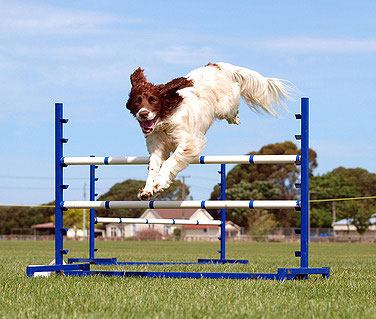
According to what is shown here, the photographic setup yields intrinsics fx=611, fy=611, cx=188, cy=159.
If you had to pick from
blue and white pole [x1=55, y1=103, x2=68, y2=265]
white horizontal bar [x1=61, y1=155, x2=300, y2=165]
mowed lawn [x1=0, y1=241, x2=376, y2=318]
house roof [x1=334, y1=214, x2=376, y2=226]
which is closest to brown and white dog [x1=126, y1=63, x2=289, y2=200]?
white horizontal bar [x1=61, y1=155, x2=300, y2=165]

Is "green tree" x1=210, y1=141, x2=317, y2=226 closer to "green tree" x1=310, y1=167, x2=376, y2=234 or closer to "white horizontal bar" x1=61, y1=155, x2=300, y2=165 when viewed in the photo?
"green tree" x1=310, y1=167, x2=376, y2=234

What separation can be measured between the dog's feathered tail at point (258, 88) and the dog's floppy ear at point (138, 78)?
1.16 metres

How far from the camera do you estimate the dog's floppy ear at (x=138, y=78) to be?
213 inches

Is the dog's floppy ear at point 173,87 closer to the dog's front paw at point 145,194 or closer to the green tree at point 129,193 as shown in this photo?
the dog's front paw at point 145,194

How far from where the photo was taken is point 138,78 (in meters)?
5.44

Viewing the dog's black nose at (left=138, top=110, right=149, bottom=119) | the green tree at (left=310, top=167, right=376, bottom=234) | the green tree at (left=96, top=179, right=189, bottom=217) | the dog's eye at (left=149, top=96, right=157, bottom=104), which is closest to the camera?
the dog's black nose at (left=138, top=110, right=149, bottom=119)

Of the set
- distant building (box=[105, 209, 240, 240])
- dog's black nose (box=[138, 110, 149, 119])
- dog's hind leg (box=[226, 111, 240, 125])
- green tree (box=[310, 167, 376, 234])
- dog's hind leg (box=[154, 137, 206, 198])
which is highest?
dog's hind leg (box=[226, 111, 240, 125])

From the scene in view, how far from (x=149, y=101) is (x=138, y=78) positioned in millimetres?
265

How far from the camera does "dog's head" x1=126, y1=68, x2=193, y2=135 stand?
17.4 ft

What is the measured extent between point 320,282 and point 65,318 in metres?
2.78

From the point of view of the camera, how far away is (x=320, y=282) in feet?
18.1

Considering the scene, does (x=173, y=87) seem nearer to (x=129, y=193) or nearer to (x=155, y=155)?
(x=155, y=155)

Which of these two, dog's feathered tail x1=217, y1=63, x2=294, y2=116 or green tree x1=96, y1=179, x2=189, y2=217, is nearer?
dog's feathered tail x1=217, y1=63, x2=294, y2=116

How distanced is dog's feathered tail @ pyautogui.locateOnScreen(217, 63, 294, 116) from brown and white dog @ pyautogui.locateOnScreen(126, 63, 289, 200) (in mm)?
65
